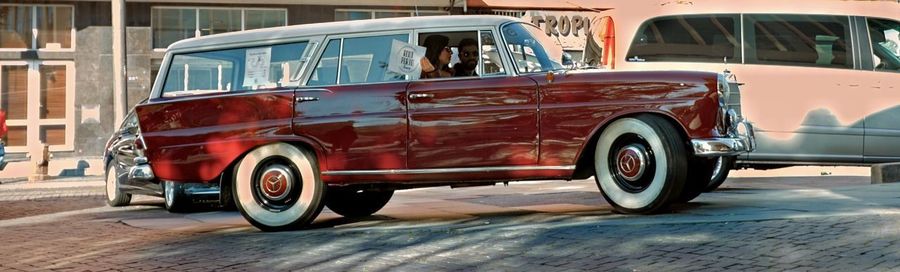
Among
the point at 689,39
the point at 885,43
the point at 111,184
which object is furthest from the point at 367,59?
the point at 885,43

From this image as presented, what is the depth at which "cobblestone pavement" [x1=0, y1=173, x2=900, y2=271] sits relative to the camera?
569 cm

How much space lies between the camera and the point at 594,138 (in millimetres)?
7422

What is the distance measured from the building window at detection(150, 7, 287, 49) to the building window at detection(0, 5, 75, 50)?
1.93 metres

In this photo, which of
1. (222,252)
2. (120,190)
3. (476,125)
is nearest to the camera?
(222,252)

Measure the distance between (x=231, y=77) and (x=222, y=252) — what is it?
180 centimetres

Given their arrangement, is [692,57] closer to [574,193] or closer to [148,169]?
[574,193]

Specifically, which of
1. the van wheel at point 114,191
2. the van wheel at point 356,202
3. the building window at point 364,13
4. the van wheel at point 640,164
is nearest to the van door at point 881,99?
the van wheel at point 640,164

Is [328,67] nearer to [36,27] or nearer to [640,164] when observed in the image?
[640,164]

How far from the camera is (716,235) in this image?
20.6ft

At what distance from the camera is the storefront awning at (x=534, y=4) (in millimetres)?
23189

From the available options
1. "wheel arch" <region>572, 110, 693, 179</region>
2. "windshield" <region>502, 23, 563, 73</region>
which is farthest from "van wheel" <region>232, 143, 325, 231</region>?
"wheel arch" <region>572, 110, 693, 179</region>

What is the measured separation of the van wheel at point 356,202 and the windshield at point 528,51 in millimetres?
2060

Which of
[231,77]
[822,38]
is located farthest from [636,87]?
[822,38]

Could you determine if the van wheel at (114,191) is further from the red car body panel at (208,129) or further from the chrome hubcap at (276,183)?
the chrome hubcap at (276,183)
